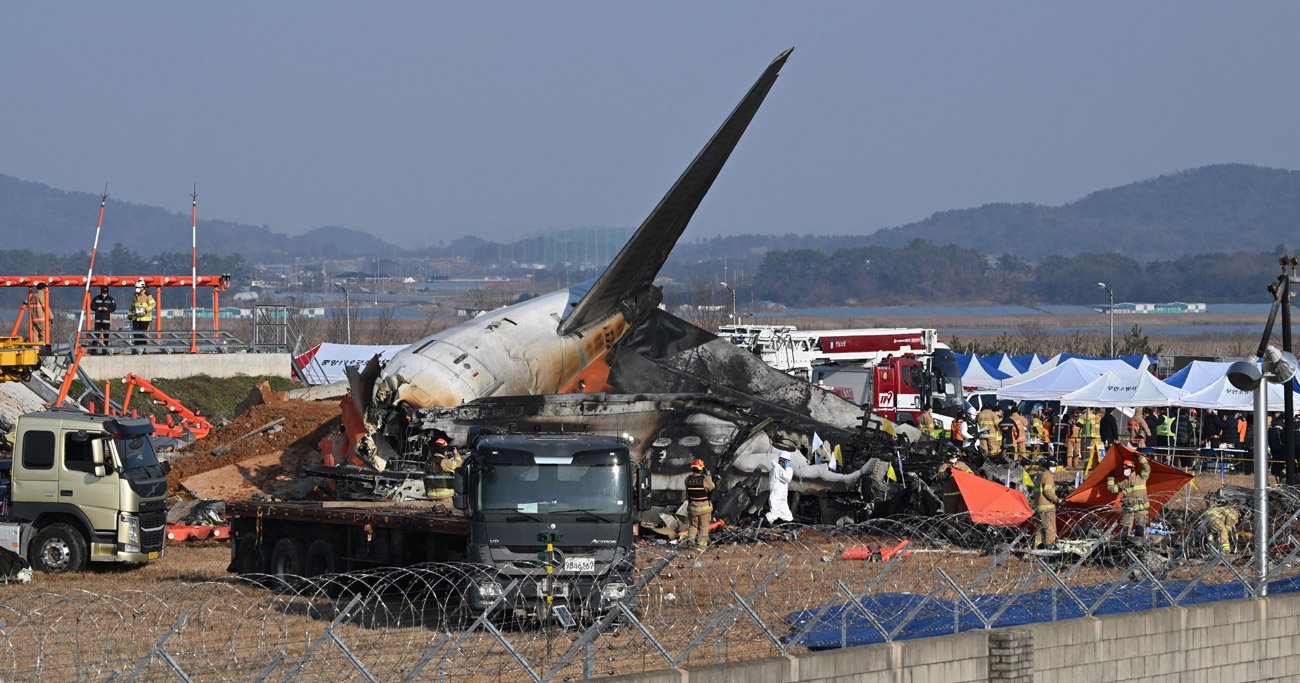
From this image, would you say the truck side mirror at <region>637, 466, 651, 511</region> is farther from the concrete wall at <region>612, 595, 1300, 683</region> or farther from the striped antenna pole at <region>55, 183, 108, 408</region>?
the striped antenna pole at <region>55, 183, 108, 408</region>

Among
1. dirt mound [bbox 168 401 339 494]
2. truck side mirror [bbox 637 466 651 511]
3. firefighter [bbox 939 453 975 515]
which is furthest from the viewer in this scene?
dirt mound [bbox 168 401 339 494]

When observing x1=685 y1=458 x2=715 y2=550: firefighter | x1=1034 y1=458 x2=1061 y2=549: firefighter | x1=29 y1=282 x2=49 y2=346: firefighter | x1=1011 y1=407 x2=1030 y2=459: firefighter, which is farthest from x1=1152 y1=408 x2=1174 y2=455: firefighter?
x1=29 y1=282 x2=49 y2=346: firefighter

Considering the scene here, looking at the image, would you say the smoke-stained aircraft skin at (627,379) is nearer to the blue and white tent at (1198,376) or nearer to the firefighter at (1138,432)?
the firefighter at (1138,432)

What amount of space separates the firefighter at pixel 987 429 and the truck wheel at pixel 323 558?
73.2 feet

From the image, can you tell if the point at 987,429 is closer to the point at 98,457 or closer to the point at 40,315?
the point at 98,457

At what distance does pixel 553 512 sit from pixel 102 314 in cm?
3522

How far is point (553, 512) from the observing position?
19078 mm

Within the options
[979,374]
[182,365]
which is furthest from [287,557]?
[979,374]

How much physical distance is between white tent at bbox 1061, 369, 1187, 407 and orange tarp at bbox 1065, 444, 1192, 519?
20.4 metres

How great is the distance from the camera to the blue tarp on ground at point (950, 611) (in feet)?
51.3

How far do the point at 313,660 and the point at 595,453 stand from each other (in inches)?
276

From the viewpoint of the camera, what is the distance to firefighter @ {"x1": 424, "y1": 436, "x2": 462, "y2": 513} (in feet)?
87.8

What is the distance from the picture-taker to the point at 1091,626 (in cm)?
1648

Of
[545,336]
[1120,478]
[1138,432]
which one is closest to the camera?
[1120,478]
